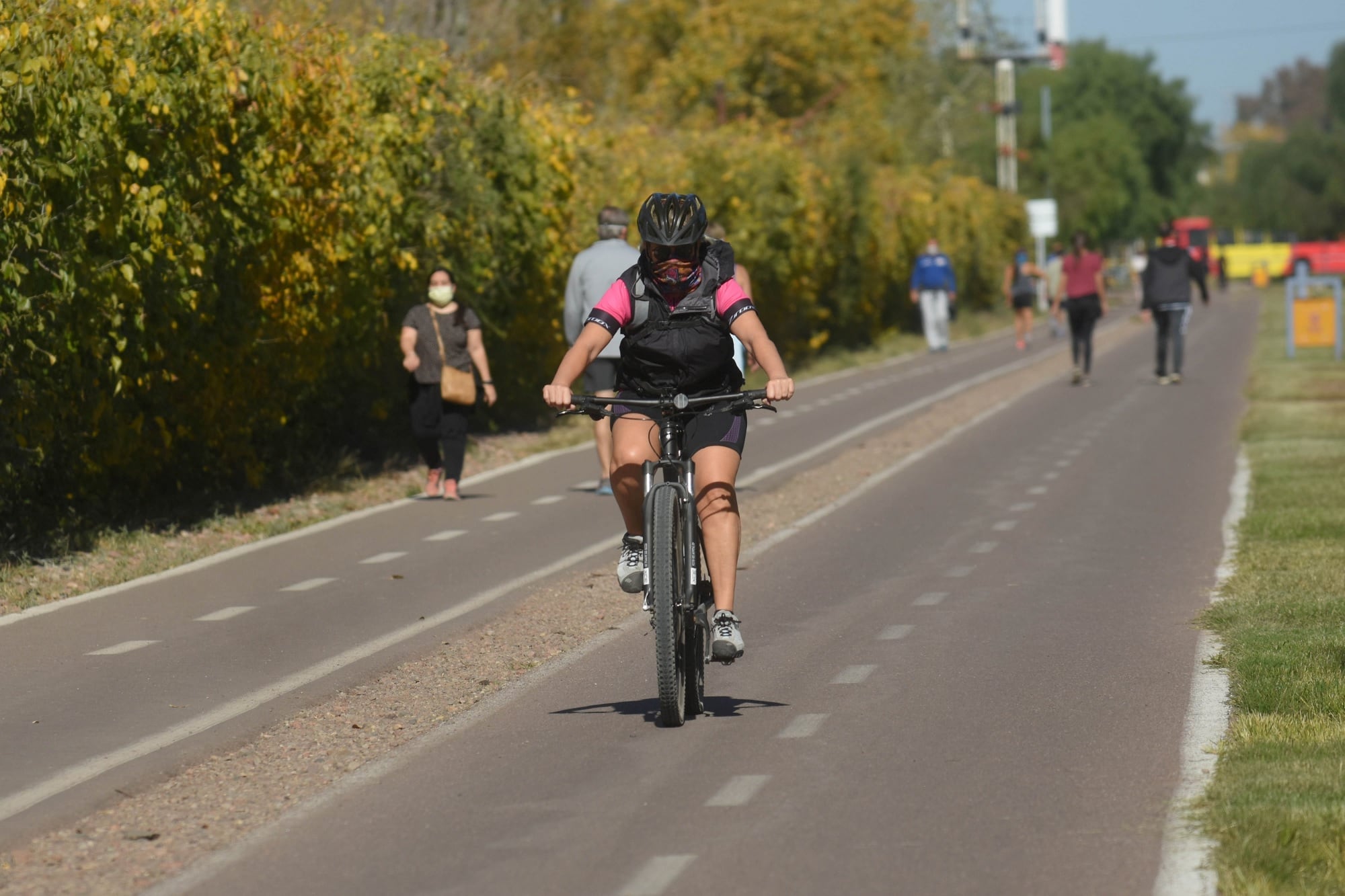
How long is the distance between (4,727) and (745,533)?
20.5ft

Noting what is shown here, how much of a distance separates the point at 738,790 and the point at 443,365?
31.2ft

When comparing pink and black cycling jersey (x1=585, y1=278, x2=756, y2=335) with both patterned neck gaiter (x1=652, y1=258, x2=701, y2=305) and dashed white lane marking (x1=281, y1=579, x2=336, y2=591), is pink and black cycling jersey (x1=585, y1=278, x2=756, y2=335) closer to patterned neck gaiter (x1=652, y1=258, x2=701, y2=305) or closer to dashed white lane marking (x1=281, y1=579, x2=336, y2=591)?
patterned neck gaiter (x1=652, y1=258, x2=701, y2=305)

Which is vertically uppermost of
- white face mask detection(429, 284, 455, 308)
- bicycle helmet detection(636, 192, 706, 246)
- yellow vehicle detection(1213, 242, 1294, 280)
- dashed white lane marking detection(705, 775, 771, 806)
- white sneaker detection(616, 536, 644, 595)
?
bicycle helmet detection(636, 192, 706, 246)

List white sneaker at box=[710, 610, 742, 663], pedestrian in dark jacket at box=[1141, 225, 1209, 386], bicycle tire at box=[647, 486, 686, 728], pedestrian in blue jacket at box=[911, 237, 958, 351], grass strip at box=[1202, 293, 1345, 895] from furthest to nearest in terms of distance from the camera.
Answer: pedestrian in blue jacket at box=[911, 237, 958, 351] < pedestrian in dark jacket at box=[1141, 225, 1209, 386] < white sneaker at box=[710, 610, 742, 663] < bicycle tire at box=[647, 486, 686, 728] < grass strip at box=[1202, 293, 1345, 895]

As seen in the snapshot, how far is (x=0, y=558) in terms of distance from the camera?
1220 centimetres

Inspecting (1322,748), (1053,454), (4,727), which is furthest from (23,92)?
(1053,454)

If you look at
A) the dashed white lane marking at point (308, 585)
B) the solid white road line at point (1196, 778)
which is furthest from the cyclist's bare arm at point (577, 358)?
the dashed white lane marking at point (308, 585)

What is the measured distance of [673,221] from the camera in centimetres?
771

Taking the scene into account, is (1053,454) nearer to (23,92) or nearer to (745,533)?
(745,533)

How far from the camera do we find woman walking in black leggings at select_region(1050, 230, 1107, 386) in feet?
92.2

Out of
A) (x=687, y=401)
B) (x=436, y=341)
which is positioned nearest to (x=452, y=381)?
(x=436, y=341)

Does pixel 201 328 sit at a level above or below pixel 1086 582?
above

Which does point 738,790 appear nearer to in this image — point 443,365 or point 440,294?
point 443,365

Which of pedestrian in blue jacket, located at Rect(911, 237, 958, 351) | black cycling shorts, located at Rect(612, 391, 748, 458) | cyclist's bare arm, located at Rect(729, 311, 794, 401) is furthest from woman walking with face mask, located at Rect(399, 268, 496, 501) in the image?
pedestrian in blue jacket, located at Rect(911, 237, 958, 351)
